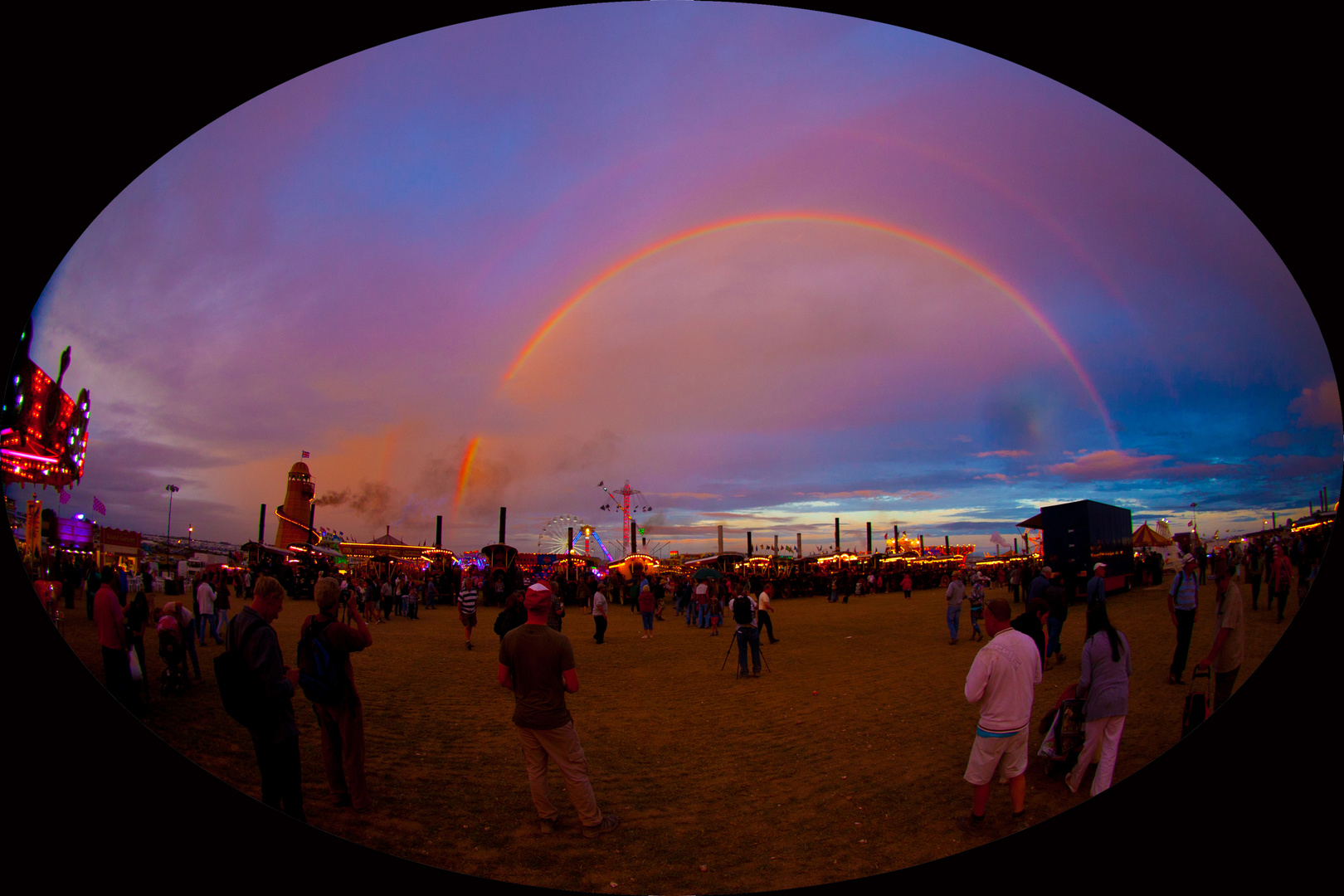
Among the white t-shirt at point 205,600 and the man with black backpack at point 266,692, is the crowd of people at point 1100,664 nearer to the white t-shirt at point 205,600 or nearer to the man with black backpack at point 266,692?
the man with black backpack at point 266,692

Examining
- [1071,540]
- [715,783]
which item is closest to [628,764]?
[715,783]

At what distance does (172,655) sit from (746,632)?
28.4 ft

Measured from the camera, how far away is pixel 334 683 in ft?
15.4

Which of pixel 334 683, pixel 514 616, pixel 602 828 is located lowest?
pixel 602 828

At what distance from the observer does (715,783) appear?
5914mm

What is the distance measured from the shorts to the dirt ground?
57 cm

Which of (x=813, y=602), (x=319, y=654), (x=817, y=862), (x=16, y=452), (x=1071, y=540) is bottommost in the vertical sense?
(x=813, y=602)

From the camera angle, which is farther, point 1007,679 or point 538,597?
point 538,597

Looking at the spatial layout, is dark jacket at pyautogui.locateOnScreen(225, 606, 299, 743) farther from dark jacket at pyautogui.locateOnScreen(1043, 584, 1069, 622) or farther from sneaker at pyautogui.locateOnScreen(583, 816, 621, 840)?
dark jacket at pyautogui.locateOnScreen(1043, 584, 1069, 622)

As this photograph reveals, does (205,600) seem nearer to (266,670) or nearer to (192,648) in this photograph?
(192,648)

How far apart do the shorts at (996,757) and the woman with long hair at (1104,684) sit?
0.79 meters

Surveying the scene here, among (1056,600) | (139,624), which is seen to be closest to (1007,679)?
(1056,600)

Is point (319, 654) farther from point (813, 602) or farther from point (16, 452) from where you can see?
point (813, 602)

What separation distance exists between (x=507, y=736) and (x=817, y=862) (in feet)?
13.9
